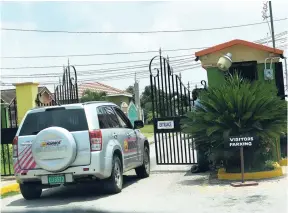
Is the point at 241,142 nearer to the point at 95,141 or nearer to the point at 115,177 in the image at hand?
the point at 115,177

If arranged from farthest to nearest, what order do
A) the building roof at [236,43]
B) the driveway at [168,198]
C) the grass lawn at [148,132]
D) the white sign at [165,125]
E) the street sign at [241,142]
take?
1. the grass lawn at [148,132]
2. the white sign at [165,125]
3. the building roof at [236,43]
4. the street sign at [241,142]
5. the driveway at [168,198]

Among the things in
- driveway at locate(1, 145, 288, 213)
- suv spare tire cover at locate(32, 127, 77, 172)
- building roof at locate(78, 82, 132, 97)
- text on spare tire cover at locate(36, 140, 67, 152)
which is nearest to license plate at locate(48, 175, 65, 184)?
suv spare tire cover at locate(32, 127, 77, 172)

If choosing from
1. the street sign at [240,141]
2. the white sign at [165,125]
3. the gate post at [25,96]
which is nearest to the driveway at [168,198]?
the street sign at [240,141]

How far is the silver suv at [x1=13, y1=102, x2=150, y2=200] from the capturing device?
29.7ft

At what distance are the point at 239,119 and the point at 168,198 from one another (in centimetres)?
244

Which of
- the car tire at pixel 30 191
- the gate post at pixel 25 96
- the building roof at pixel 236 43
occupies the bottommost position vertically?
the car tire at pixel 30 191

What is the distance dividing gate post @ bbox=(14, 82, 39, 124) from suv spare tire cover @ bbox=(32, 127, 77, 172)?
19.5 ft

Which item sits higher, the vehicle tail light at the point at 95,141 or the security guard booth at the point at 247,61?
the security guard booth at the point at 247,61

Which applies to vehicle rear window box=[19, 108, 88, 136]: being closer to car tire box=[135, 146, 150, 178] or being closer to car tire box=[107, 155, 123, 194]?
car tire box=[107, 155, 123, 194]

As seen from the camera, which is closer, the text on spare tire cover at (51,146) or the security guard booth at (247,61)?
the text on spare tire cover at (51,146)

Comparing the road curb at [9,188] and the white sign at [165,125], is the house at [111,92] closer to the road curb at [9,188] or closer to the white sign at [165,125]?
the white sign at [165,125]

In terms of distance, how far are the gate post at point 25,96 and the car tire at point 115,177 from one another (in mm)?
5851

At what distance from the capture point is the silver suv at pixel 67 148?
29.7 ft

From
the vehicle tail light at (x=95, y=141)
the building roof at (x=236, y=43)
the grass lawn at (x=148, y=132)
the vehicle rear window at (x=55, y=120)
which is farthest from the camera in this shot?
the grass lawn at (x=148, y=132)
